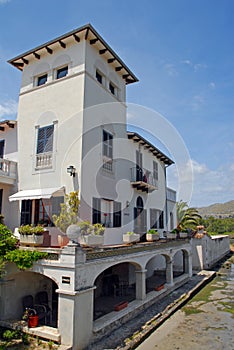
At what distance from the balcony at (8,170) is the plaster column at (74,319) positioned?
9.91 meters

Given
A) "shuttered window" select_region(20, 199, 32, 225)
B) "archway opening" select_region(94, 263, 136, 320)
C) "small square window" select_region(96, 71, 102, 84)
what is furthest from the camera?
"small square window" select_region(96, 71, 102, 84)

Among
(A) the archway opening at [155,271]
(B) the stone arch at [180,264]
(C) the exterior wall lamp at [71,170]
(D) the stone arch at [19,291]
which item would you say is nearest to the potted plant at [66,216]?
(C) the exterior wall lamp at [71,170]

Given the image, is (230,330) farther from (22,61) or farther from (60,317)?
(22,61)

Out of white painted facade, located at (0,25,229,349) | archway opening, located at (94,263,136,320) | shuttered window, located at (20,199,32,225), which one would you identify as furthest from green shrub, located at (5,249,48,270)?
archway opening, located at (94,263,136,320)

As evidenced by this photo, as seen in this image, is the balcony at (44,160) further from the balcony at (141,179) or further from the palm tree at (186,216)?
the palm tree at (186,216)

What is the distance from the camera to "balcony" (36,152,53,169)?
16603 mm

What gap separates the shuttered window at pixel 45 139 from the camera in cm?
1701

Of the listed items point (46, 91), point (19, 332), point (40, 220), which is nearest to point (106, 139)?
point (46, 91)

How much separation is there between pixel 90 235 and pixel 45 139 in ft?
26.1

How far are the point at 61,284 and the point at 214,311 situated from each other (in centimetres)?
1138

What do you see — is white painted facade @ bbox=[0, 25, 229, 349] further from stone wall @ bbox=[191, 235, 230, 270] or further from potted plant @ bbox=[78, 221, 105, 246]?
stone wall @ bbox=[191, 235, 230, 270]

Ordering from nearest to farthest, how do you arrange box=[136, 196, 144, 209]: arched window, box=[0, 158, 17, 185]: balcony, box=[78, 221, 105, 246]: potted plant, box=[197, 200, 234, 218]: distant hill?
box=[78, 221, 105, 246]: potted plant, box=[0, 158, 17, 185]: balcony, box=[136, 196, 144, 209]: arched window, box=[197, 200, 234, 218]: distant hill

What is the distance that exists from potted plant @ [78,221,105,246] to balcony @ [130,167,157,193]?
8914 millimetres

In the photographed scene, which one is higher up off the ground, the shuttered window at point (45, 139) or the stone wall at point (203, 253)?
the shuttered window at point (45, 139)
